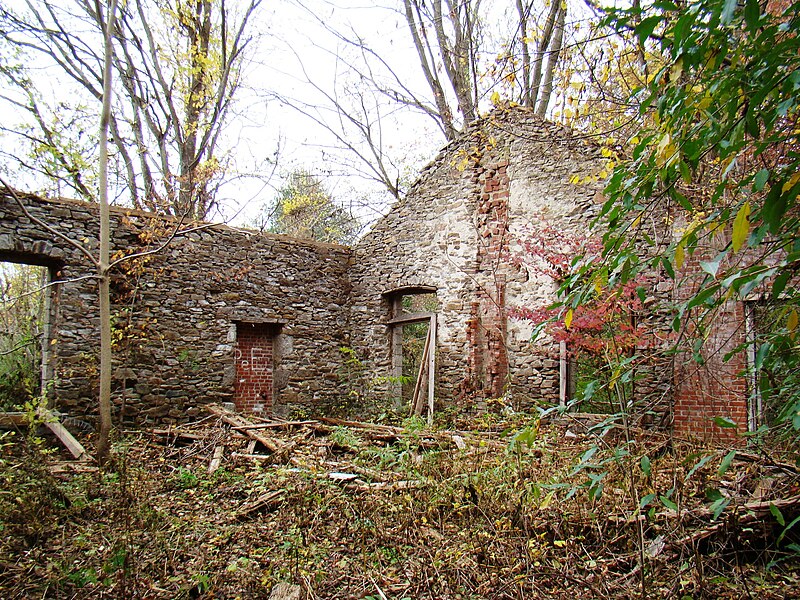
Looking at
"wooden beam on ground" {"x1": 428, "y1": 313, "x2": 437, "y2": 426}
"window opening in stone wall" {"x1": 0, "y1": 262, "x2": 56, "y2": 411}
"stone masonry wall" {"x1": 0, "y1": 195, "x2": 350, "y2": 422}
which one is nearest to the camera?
"window opening in stone wall" {"x1": 0, "y1": 262, "x2": 56, "y2": 411}

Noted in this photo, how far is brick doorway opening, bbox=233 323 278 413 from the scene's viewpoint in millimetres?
9469

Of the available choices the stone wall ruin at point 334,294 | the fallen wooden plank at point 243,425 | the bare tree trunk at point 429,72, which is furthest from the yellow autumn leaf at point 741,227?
the bare tree trunk at point 429,72

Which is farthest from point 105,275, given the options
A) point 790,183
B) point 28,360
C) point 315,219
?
point 315,219

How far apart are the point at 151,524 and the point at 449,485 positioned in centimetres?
228

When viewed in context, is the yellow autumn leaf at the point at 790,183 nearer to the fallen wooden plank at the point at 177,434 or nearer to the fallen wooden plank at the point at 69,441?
the fallen wooden plank at the point at 177,434

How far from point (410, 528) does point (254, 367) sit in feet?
21.6

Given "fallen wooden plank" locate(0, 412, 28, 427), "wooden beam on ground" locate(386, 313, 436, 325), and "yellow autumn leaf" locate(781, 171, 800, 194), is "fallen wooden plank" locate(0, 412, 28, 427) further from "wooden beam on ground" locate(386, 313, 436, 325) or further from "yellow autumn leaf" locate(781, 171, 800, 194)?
"yellow autumn leaf" locate(781, 171, 800, 194)

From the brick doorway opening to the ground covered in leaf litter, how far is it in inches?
162

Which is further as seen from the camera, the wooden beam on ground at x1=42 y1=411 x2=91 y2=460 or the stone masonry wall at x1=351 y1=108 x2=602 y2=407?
the stone masonry wall at x1=351 y1=108 x2=602 y2=407

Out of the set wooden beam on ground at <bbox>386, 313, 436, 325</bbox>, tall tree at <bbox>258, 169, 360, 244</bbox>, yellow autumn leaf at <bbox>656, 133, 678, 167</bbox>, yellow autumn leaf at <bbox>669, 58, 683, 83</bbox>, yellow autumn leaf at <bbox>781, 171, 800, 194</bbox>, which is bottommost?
wooden beam on ground at <bbox>386, 313, 436, 325</bbox>

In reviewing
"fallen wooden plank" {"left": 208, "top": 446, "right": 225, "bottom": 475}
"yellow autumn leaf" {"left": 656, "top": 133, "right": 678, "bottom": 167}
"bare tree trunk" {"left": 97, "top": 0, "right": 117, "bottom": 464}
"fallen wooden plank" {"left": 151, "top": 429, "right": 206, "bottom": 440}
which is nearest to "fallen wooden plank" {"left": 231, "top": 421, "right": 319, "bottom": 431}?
"fallen wooden plank" {"left": 151, "top": 429, "right": 206, "bottom": 440}

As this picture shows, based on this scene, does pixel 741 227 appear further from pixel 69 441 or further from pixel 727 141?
pixel 69 441

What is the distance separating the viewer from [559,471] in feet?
13.7

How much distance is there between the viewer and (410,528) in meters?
3.73
